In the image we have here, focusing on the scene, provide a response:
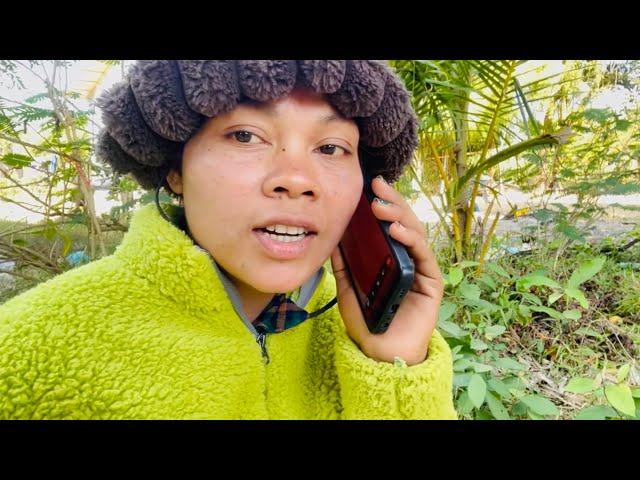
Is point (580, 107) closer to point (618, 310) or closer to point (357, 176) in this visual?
point (618, 310)

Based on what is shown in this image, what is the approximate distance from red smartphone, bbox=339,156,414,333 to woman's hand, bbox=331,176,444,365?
18mm

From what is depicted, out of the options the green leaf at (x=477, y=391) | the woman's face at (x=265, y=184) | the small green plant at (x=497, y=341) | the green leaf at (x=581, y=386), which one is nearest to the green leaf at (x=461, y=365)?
the small green plant at (x=497, y=341)

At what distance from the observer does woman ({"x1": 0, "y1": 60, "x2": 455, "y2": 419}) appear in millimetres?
528

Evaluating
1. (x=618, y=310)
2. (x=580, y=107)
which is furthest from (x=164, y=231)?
(x=580, y=107)

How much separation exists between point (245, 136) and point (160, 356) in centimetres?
31

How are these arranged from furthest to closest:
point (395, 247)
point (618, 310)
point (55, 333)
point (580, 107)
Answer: point (580, 107) → point (618, 310) → point (395, 247) → point (55, 333)

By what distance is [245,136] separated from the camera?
1.86ft

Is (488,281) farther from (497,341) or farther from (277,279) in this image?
(277,279)

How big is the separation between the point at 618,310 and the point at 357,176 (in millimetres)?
1447

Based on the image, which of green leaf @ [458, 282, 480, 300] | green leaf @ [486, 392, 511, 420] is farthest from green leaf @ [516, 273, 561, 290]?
green leaf @ [486, 392, 511, 420]

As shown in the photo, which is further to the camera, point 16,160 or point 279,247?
point 16,160

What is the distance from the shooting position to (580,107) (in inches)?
77.2

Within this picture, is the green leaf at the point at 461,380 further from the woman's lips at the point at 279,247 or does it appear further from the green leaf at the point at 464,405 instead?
the woman's lips at the point at 279,247

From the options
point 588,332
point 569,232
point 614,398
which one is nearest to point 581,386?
point 614,398
